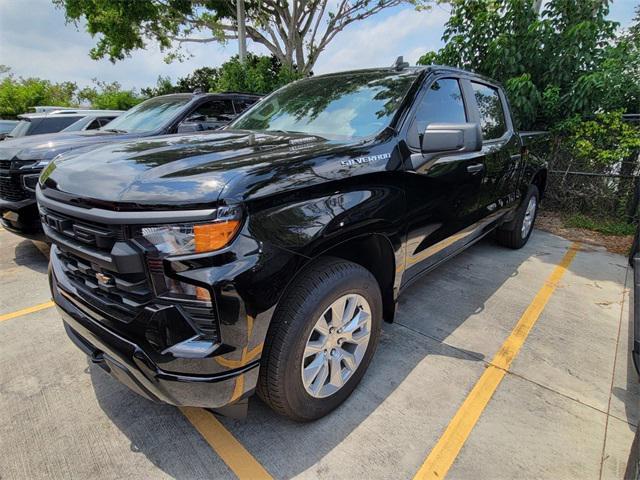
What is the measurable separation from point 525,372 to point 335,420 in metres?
1.36

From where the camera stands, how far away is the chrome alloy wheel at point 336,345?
6.18 feet

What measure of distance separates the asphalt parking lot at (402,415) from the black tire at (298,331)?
0.83 ft

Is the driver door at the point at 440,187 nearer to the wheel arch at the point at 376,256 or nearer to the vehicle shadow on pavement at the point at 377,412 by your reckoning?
the wheel arch at the point at 376,256

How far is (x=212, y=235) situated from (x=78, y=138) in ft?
13.6

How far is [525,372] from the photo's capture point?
8.25ft

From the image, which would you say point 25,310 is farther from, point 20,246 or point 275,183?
point 275,183

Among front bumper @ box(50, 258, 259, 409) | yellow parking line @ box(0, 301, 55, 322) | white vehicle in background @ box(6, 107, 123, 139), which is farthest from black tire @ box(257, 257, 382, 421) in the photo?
white vehicle in background @ box(6, 107, 123, 139)

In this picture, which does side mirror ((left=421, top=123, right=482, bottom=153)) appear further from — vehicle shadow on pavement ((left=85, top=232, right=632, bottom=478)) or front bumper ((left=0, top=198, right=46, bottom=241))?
front bumper ((left=0, top=198, right=46, bottom=241))

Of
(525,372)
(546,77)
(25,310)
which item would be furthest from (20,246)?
(546,77)

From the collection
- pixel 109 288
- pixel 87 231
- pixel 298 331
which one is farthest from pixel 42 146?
pixel 298 331

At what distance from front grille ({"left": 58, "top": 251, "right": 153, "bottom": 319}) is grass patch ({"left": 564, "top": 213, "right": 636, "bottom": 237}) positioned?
662 centimetres

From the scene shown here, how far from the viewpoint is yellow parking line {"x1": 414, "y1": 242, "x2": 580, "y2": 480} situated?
1.84m

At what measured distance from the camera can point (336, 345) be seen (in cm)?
Result: 200

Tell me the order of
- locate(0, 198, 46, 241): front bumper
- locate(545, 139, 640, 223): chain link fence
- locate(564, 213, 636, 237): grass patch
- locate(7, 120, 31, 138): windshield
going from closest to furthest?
locate(0, 198, 46, 241): front bumper, locate(564, 213, 636, 237): grass patch, locate(545, 139, 640, 223): chain link fence, locate(7, 120, 31, 138): windshield
